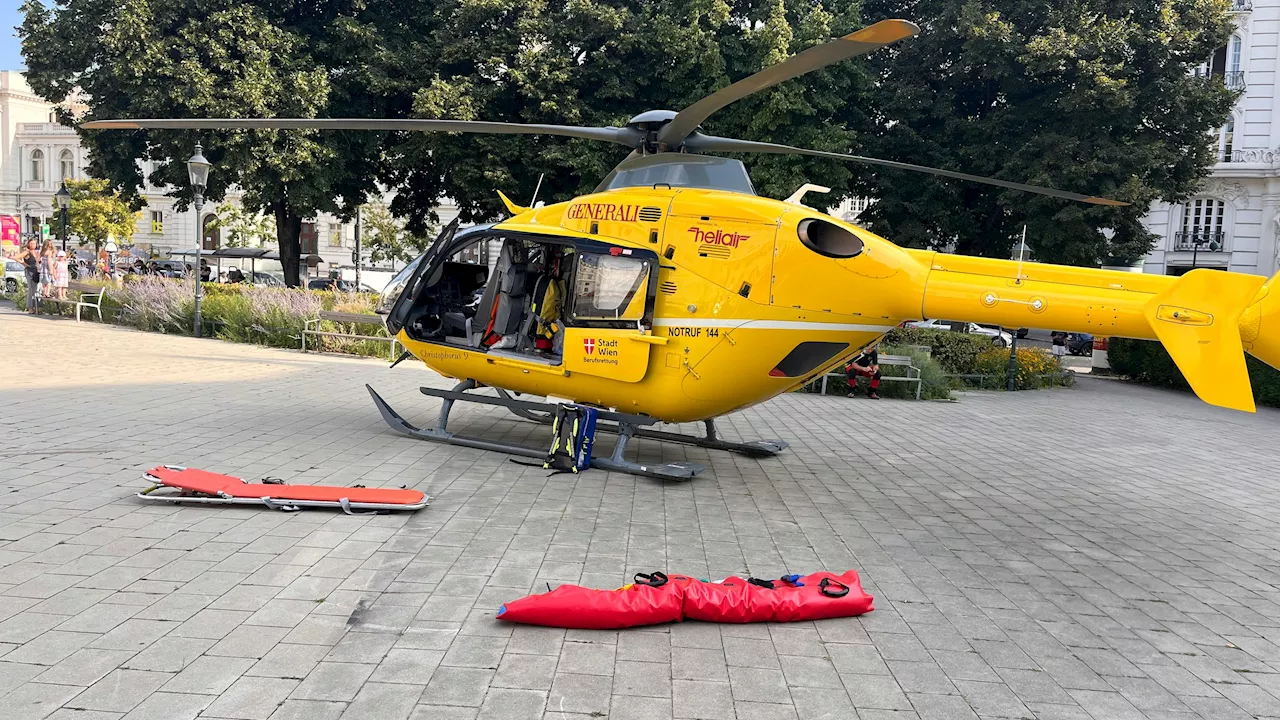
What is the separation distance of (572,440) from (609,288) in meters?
1.55

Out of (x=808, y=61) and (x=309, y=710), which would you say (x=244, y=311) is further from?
(x=309, y=710)

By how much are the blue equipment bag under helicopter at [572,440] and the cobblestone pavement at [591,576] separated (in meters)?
0.25

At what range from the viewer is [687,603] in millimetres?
4520

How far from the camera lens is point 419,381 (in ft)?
46.5

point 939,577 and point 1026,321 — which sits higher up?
point 1026,321

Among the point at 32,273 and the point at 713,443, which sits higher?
the point at 32,273

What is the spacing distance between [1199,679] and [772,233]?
15.1ft

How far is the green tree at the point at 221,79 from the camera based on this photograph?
2123cm

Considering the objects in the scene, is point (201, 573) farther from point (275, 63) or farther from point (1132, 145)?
point (1132, 145)

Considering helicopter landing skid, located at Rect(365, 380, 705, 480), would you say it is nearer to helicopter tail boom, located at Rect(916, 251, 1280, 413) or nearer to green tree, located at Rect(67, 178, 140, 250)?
helicopter tail boom, located at Rect(916, 251, 1280, 413)

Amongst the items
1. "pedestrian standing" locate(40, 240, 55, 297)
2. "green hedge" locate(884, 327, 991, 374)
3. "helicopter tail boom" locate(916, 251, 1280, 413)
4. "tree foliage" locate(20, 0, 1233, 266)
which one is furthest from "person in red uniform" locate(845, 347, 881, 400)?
"pedestrian standing" locate(40, 240, 55, 297)

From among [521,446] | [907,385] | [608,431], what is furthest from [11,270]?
[608,431]

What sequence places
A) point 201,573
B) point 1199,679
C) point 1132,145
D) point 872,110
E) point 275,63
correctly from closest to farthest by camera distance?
point 1199,679 → point 201,573 → point 1132,145 → point 275,63 → point 872,110

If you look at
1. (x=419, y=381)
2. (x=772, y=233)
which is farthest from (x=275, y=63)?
(x=772, y=233)
